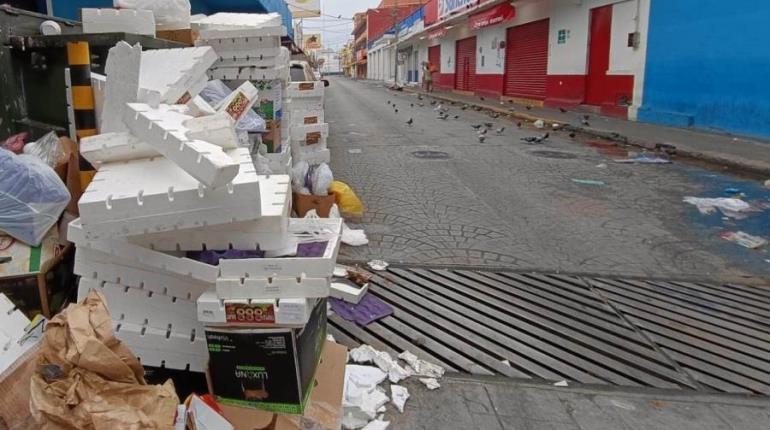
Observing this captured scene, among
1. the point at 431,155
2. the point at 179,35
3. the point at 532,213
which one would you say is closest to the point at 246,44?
the point at 179,35

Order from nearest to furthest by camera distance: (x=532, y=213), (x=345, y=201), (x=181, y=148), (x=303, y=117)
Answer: (x=181, y=148)
(x=345, y=201)
(x=532, y=213)
(x=303, y=117)

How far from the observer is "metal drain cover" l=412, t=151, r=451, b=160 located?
32.7 feet

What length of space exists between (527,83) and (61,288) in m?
21.0

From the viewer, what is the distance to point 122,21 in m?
4.11

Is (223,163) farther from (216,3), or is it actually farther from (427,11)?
(427,11)

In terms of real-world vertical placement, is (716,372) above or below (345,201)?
below

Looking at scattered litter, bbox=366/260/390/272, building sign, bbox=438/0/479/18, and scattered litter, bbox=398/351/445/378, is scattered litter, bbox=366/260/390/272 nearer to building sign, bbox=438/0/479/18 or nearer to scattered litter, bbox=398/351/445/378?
scattered litter, bbox=398/351/445/378

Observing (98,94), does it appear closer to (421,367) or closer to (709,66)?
(421,367)

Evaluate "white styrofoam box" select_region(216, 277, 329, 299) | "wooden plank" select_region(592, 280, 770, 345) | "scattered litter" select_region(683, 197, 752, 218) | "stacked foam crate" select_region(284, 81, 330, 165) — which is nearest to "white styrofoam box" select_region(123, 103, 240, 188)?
"white styrofoam box" select_region(216, 277, 329, 299)

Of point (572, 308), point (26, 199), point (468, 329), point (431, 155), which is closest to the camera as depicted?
point (26, 199)

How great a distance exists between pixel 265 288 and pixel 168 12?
3.90m

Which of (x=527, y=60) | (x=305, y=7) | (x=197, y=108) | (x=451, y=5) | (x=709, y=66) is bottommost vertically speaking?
(x=197, y=108)

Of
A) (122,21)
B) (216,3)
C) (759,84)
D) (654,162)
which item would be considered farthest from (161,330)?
(759,84)

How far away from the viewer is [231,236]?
2.29 metres
